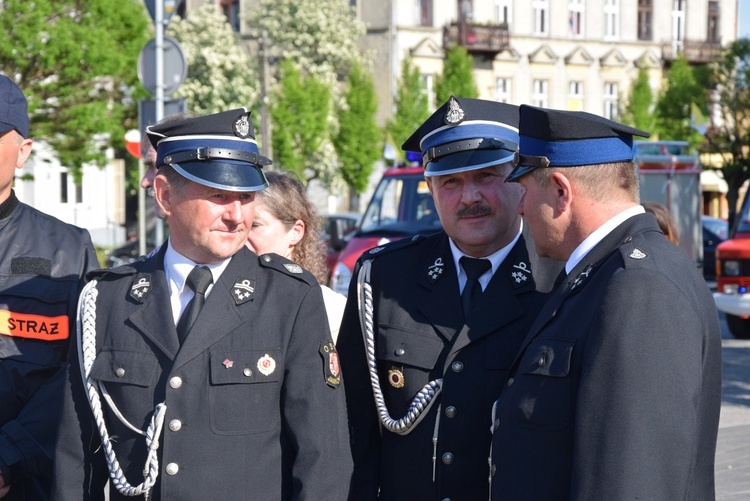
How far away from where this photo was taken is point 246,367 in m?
3.35

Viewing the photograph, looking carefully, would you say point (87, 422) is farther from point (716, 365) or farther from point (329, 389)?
point (716, 365)

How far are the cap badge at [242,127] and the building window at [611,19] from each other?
52.8 meters

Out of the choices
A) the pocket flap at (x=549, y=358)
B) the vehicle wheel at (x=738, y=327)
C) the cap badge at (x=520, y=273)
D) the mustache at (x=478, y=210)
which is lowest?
the vehicle wheel at (x=738, y=327)

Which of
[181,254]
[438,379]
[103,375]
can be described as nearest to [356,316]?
[438,379]

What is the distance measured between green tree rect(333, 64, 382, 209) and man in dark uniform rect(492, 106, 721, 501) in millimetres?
39668

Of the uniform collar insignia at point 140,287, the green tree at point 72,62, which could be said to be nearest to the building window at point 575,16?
the green tree at point 72,62

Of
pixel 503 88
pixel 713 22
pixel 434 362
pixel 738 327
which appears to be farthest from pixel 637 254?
pixel 713 22

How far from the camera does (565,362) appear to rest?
2814 millimetres

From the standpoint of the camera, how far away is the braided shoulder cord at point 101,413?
327 cm

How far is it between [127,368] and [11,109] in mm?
1213

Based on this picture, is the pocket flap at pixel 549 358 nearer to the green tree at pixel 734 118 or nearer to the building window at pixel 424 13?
the green tree at pixel 734 118

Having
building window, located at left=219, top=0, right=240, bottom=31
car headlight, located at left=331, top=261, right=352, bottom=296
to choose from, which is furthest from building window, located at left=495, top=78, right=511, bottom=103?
car headlight, located at left=331, top=261, right=352, bottom=296

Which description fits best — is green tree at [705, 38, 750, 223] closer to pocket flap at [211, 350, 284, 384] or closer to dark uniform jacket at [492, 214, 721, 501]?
pocket flap at [211, 350, 284, 384]

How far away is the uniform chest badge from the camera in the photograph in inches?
134
